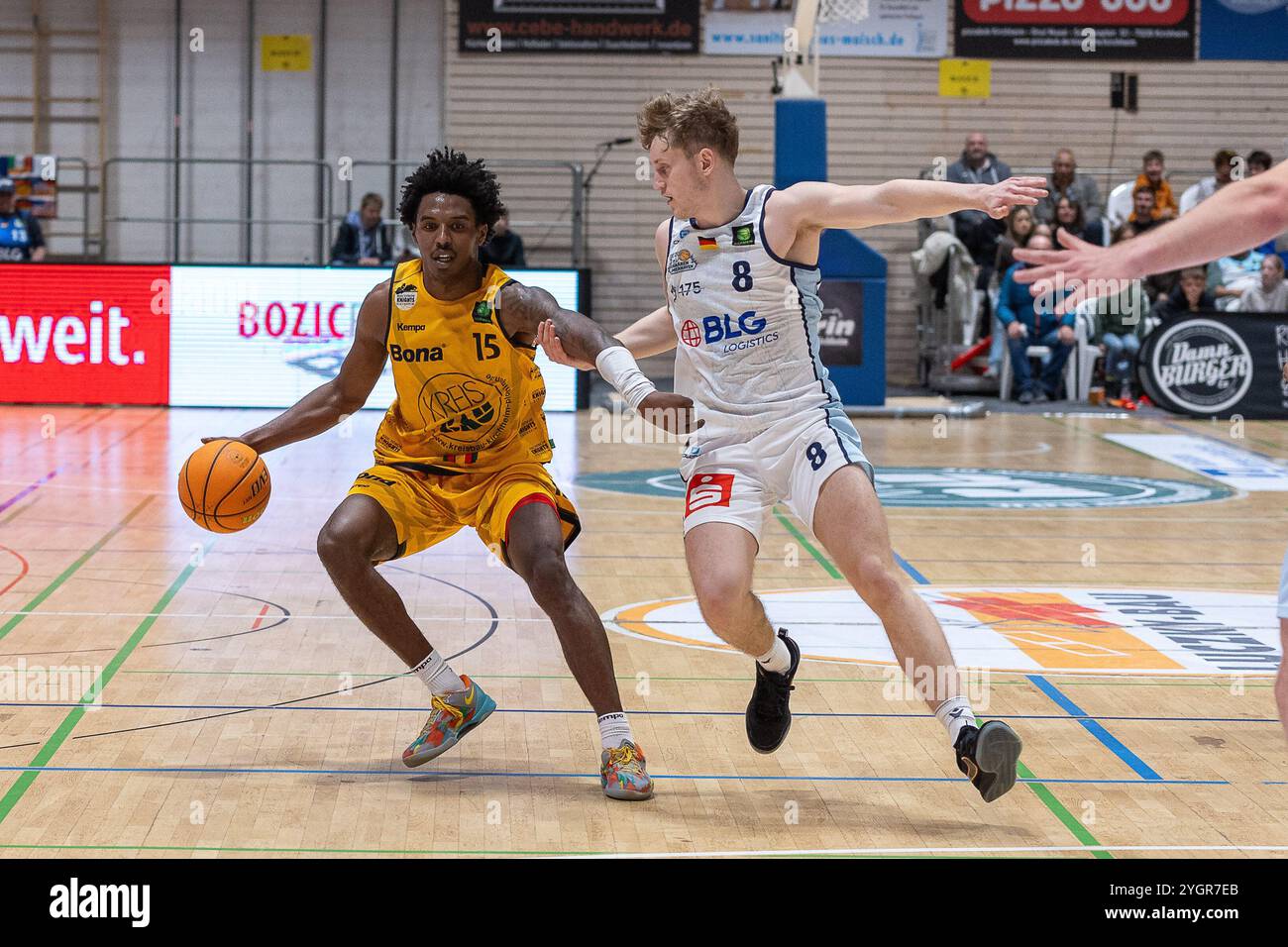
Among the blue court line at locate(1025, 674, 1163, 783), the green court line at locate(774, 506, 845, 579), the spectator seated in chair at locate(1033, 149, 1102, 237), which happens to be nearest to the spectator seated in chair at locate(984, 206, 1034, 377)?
the spectator seated in chair at locate(1033, 149, 1102, 237)

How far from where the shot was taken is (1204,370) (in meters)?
15.3

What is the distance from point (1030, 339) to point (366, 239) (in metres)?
7.23

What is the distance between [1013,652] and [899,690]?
771 millimetres

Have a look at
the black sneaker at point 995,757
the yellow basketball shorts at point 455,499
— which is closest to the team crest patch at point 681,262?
the yellow basketball shorts at point 455,499

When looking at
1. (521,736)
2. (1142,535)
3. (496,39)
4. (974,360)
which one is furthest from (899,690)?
(496,39)

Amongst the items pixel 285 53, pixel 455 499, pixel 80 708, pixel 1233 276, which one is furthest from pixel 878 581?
pixel 285 53

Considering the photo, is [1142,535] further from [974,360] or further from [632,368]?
[974,360]

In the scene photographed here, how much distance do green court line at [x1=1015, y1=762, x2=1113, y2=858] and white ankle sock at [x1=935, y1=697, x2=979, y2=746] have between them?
0.17 meters

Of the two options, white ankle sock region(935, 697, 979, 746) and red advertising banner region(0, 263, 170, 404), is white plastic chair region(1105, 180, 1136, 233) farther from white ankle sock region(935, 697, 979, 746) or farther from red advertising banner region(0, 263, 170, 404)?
white ankle sock region(935, 697, 979, 746)

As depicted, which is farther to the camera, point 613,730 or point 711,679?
point 711,679

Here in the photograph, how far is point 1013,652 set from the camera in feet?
20.6

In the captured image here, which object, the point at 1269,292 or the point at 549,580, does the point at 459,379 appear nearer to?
the point at 549,580

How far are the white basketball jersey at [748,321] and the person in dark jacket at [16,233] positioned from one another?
13.9 metres

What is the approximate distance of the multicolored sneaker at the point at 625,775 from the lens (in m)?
4.42
